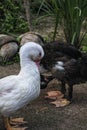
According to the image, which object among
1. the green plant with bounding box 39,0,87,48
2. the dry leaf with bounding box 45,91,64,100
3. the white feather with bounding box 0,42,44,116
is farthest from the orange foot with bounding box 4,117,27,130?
the green plant with bounding box 39,0,87,48

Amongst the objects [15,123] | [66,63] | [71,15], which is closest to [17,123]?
[15,123]

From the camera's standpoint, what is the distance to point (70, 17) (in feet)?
23.5

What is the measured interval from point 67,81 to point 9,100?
1.24 meters

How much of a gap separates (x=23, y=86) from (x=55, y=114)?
2.95 ft

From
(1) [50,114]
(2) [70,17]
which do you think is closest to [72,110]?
(1) [50,114]

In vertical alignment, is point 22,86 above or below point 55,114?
above

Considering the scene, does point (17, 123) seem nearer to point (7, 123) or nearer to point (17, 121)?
point (17, 121)

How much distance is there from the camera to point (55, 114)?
5336mm

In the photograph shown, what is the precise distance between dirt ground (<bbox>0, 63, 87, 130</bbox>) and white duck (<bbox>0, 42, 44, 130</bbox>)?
0.47m

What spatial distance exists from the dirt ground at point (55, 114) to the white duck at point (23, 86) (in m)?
0.47

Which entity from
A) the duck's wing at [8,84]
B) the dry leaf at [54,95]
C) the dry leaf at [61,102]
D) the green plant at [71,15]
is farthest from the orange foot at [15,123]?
the green plant at [71,15]

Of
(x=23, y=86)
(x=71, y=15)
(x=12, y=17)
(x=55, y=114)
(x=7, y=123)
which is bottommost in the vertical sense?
(x=55, y=114)

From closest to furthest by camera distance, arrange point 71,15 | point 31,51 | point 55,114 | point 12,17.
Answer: point 31,51
point 55,114
point 71,15
point 12,17

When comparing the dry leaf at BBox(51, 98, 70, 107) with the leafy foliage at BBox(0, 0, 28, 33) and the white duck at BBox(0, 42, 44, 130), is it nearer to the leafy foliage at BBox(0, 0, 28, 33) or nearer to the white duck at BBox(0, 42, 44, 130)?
the white duck at BBox(0, 42, 44, 130)
